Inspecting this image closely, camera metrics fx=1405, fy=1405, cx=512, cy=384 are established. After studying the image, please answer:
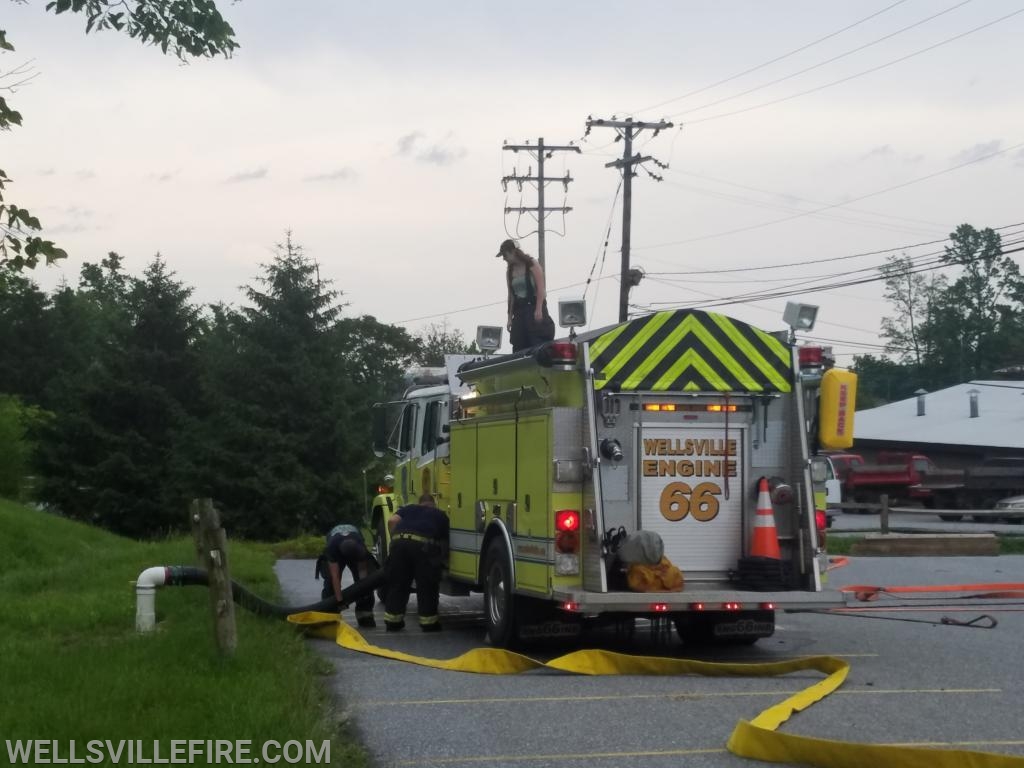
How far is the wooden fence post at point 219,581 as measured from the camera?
9023 mm

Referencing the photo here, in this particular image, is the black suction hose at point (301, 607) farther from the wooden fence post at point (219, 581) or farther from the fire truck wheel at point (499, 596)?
the wooden fence post at point (219, 581)

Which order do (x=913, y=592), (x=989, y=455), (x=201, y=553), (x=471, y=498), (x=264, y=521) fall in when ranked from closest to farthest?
(x=201, y=553) < (x=471, y=498) < (x=913, y=592) < (x=264, y=521) < (x=989, y=455)

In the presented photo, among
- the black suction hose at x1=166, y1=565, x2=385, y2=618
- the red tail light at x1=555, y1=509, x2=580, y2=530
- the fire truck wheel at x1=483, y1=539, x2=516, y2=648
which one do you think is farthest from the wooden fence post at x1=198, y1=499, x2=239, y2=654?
the fire truck wheel at x1=483, y1=539, x2=516, y2=648

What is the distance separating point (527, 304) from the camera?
13.7 m

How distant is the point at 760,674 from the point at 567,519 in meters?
1.92

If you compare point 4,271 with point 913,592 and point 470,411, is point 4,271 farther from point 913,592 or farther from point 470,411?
point 913,592

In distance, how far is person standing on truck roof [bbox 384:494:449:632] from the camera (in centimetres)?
1322

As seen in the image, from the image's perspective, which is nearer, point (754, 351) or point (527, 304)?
point (754, 351)

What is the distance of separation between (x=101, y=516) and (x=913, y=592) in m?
35.4

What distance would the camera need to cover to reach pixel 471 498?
13.4 metres

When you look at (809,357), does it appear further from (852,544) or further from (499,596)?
(852,544)

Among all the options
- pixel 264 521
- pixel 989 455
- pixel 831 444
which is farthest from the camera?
pixel 989 455

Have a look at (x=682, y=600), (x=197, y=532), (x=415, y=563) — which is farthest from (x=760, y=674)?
(x=197, y=532)

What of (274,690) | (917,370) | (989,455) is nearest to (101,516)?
(989,455)
